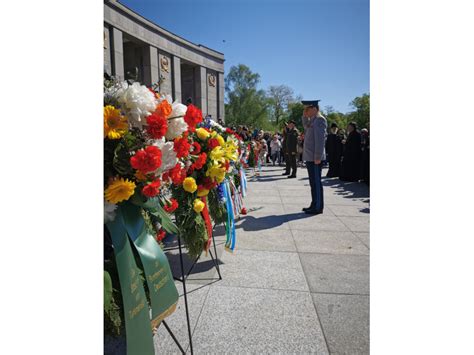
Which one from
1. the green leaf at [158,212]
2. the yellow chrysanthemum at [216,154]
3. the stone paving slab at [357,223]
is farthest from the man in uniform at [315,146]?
the green leaf at [158,212]

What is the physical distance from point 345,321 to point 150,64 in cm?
2492

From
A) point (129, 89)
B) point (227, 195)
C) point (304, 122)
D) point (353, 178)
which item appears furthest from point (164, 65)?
point (129, 89)

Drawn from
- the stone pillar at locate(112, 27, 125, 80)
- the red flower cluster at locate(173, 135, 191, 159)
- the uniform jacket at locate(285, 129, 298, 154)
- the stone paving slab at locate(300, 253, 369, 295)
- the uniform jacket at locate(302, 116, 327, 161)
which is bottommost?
the stone paving slab at locate(300, 253, 369, 295)

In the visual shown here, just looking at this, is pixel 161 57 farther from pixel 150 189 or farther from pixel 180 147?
pixel 150 189

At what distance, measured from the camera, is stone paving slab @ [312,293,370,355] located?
197cm

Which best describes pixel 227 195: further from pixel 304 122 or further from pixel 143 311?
pixel 304 122

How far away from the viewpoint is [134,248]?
1432 millimetres

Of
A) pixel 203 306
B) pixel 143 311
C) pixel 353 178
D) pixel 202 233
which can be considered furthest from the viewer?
pixel 353 178

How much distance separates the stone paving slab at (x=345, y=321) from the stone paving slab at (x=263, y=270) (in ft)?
1.00

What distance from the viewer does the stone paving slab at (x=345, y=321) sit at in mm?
1969

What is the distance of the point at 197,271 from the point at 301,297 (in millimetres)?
A: 1152

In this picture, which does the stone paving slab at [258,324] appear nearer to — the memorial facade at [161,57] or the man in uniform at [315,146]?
the man in uniform at [315,146]

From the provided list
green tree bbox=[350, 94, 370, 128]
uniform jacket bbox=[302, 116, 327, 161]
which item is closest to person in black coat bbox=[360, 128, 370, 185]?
uniform jacket bbox=[302, 116, 327, 161]

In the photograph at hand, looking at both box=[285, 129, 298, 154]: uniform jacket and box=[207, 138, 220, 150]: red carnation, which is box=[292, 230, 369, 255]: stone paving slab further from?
box=[285, 129, 298, 154]: uniform jacket
